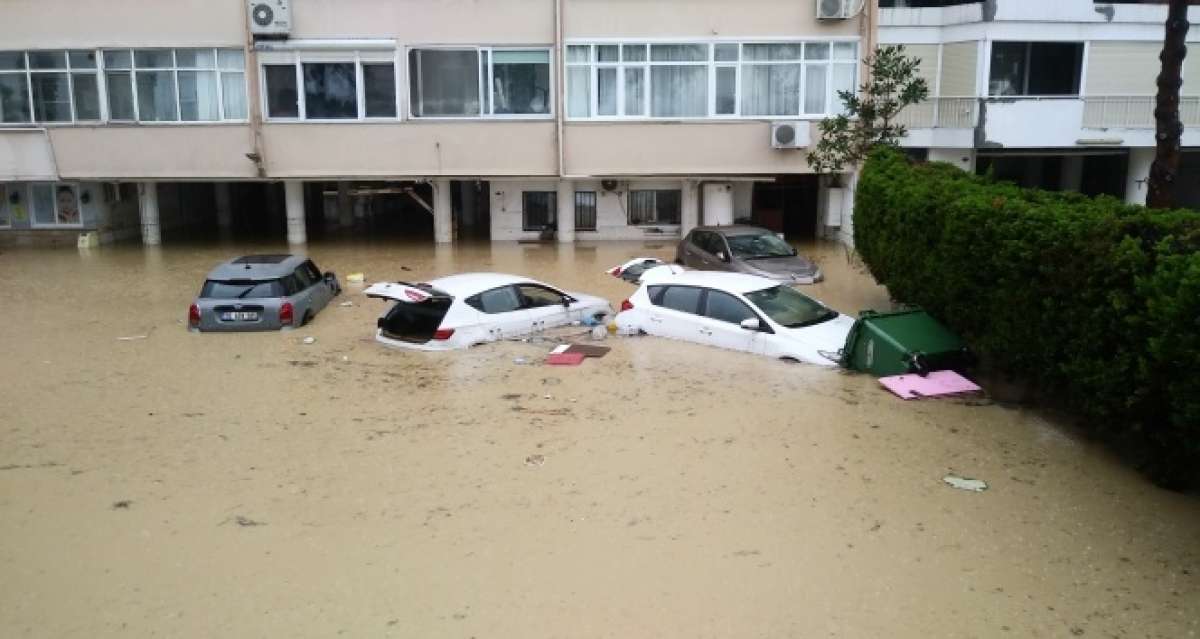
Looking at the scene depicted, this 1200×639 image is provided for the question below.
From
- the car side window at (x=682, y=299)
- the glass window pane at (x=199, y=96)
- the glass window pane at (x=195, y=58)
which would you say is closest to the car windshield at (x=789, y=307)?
the car side window at (x=682, y=299)

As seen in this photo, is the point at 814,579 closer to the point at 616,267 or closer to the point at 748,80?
the point at 616,267

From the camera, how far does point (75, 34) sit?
2402cm

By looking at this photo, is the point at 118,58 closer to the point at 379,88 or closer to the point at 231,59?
the point at 231,59

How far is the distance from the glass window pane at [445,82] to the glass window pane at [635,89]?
11.9 feet

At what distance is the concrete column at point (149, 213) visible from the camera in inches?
1037

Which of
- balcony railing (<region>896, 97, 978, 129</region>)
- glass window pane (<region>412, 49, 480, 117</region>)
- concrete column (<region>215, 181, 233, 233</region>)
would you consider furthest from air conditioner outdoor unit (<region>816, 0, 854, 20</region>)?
concrete column (<region>215, 181, 233, 233</region>)

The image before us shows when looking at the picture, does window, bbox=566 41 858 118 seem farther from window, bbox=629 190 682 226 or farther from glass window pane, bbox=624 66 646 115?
window, bbox=629 190 682 226

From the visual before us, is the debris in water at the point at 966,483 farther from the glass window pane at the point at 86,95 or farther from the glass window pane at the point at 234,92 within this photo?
the glass window pane at the point at 86,95

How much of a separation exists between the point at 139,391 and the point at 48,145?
15077 millimetres

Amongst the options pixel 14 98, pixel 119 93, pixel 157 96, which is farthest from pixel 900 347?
pixel 14 98

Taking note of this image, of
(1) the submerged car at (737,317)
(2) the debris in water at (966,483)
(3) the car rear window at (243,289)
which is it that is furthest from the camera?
(3) the car rear window at (243,289)

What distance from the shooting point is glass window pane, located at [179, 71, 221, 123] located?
2406cm

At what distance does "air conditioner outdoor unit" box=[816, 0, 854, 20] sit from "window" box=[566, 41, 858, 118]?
0.73 metres

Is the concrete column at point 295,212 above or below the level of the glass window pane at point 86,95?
below
